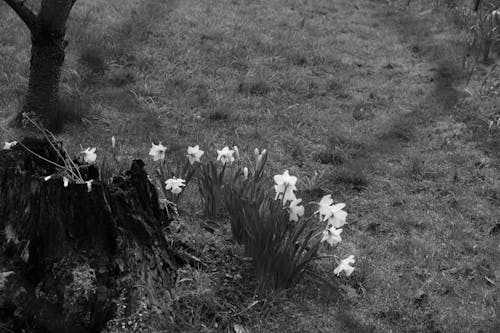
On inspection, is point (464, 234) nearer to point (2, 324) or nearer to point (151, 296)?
point (151, 296)

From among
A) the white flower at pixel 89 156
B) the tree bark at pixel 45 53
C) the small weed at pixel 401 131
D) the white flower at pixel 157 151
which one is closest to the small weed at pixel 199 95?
the tree bark at pixel 45 53

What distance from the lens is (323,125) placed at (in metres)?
5.64

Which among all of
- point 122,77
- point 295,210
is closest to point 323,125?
point 122,77

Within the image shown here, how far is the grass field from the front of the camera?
3311 millimetres

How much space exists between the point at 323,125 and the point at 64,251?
3.43 meters

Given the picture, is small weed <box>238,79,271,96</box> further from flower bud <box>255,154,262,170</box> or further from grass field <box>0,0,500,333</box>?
flower bud <box>255,154,262,170</box>

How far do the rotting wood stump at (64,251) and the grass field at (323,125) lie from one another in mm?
270

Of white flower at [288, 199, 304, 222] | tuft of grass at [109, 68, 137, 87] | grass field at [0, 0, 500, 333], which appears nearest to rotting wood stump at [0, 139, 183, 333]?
grass field at [0, 0, 500, 333]

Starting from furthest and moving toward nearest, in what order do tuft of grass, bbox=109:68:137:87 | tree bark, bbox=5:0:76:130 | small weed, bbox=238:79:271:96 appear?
small weed, bbox=238:79:271:96 < tuft of grass, bbox=109:68:137:87 < tree bark, bbox=5:0:76:130

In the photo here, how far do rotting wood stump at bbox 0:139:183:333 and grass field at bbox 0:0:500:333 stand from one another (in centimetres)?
27

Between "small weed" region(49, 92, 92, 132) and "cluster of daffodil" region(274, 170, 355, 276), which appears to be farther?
"small weed" region(49, 92, 92, 132)

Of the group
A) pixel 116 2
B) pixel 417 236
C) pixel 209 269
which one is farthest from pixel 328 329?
pixel 116 2

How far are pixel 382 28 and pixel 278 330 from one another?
604 centimetres

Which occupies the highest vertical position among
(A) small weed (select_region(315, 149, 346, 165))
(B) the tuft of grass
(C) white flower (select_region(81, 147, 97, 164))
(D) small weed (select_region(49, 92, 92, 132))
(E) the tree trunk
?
(C) white flower (select_region(81, 147, 97, 164))
